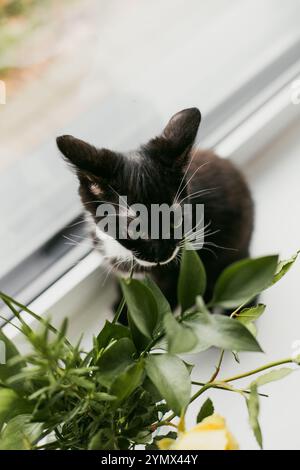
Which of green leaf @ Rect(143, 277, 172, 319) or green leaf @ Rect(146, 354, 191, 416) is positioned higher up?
green leaf @ Rect(143, 277, 172, 319)

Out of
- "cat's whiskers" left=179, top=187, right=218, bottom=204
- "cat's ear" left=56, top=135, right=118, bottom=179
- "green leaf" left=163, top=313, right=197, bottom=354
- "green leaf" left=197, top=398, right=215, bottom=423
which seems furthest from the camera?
"cat's whiskers" left=179, top=187, right=218, bottom=204

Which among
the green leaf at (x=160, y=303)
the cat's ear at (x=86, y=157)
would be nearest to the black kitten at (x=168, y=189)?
the cat's ear at (x=86, y=157)

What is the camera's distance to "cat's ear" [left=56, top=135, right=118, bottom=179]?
2.01ft

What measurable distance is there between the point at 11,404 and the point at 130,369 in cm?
10

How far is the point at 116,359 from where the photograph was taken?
15.0 inches

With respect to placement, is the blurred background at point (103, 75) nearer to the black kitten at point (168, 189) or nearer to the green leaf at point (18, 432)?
the black kitten at point (168, 189)

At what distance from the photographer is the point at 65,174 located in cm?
97

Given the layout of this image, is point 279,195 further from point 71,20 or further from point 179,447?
point 179,447

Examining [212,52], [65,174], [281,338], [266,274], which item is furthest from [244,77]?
[266,274]

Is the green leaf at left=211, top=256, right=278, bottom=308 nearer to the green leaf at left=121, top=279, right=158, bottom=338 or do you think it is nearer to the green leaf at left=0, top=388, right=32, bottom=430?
the green leaf at left=121, top=279, right=158, bottom=338

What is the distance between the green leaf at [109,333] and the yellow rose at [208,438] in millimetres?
100

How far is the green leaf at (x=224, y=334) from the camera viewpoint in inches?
13.0

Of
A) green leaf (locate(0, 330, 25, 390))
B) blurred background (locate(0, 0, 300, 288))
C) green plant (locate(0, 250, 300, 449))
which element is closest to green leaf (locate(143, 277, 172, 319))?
green plant (locate(0, 250, 300, 449))

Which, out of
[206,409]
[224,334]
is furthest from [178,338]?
[206,409]
